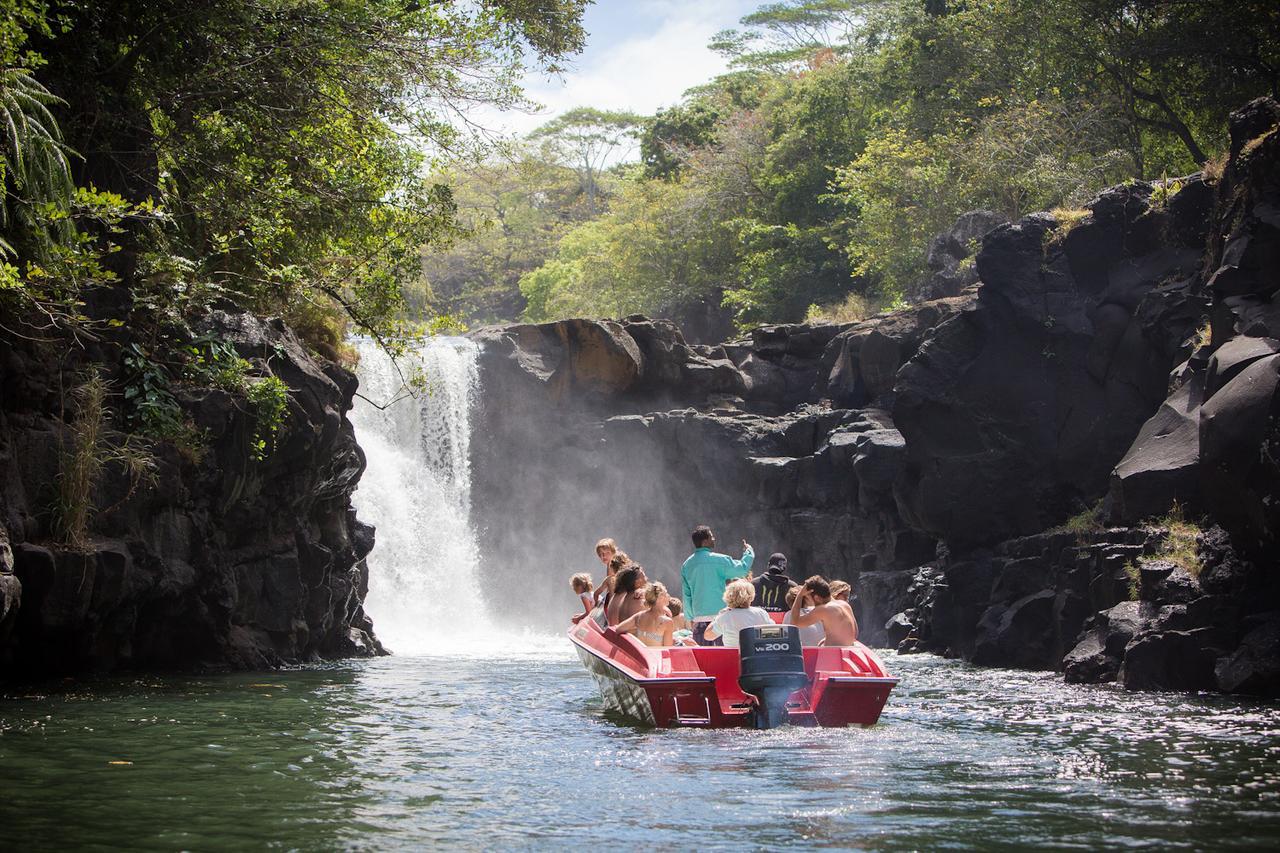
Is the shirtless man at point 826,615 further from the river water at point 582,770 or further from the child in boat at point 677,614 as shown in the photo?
the child in boat at point 677,614

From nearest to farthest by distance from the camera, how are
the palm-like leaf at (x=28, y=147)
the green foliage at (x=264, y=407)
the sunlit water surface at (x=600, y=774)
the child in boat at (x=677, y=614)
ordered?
the sunlit water surface at (x=600, y=774) → the palm-like leaf at (x=28, y=147) → the child in boat at (x=677, y=614) → the green foliage at (x=264, y=407)

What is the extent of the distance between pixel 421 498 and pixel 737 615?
63.3 feet

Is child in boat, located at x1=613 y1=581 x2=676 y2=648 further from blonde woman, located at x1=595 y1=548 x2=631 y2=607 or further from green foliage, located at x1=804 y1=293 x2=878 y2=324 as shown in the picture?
green foliage, located at x1=804 y1=293 x2=878 y2=324

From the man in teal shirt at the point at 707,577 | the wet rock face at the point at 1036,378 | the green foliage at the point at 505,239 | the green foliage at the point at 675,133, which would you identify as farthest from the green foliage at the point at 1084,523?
the green foliage at the point at 505,239

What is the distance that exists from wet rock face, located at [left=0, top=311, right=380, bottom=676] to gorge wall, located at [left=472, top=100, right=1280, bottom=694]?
10.4 m

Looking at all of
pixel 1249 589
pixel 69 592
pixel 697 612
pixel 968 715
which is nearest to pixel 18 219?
pixel 69 592

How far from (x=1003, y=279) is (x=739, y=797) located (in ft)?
53.1

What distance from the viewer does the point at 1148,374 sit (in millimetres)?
21062

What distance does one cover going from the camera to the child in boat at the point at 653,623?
1266 cm

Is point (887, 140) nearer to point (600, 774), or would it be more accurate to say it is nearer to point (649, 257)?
point (649, 257)

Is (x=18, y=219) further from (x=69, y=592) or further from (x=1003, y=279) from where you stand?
(x=1003, y=279)

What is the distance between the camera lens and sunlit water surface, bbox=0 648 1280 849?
725 centimetres

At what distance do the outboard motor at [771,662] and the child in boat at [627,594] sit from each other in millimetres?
2199

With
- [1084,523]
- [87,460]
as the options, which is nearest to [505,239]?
[1084,523]
